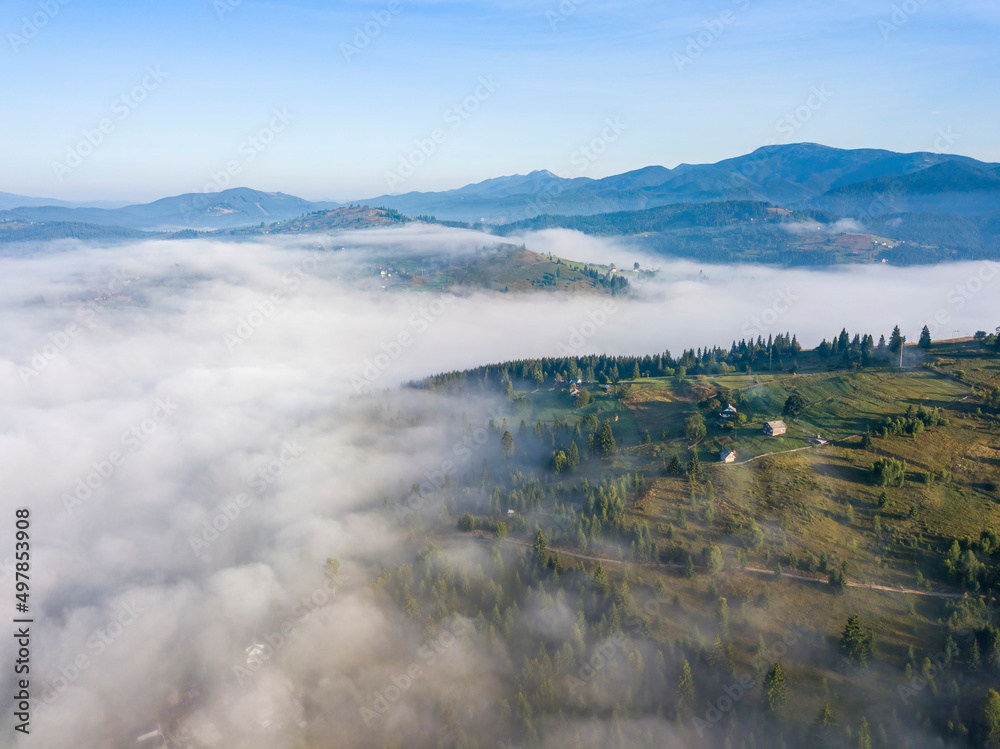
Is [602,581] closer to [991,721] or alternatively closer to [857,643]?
[857,643]

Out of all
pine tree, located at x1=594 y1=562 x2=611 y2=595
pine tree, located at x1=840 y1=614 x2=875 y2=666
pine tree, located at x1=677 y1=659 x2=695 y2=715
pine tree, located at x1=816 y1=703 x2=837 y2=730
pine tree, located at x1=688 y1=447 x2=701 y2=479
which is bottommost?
pine tree, located at x1=677 y1=659 x2=695 y2=715

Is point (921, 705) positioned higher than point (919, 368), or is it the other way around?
point (919, 368)

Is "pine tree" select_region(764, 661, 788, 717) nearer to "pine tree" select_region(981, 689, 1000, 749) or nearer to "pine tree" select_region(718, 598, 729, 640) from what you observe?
"pine tree" select_region(718, 598, 729, 640)

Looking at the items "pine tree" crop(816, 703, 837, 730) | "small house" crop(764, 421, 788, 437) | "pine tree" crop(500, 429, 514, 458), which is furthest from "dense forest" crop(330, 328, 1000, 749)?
"small house" crop(764, 421, 788, 437)

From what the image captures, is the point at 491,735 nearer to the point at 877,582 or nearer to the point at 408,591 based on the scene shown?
the point at 408,591

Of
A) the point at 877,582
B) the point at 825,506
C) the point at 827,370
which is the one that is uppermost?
the point at 827,370

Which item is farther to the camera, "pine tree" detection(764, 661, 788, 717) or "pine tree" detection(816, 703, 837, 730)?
"pine tree" detection(764, 661, 788, 717)

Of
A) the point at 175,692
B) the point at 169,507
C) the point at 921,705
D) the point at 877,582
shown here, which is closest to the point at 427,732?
A: the point at 175,692
